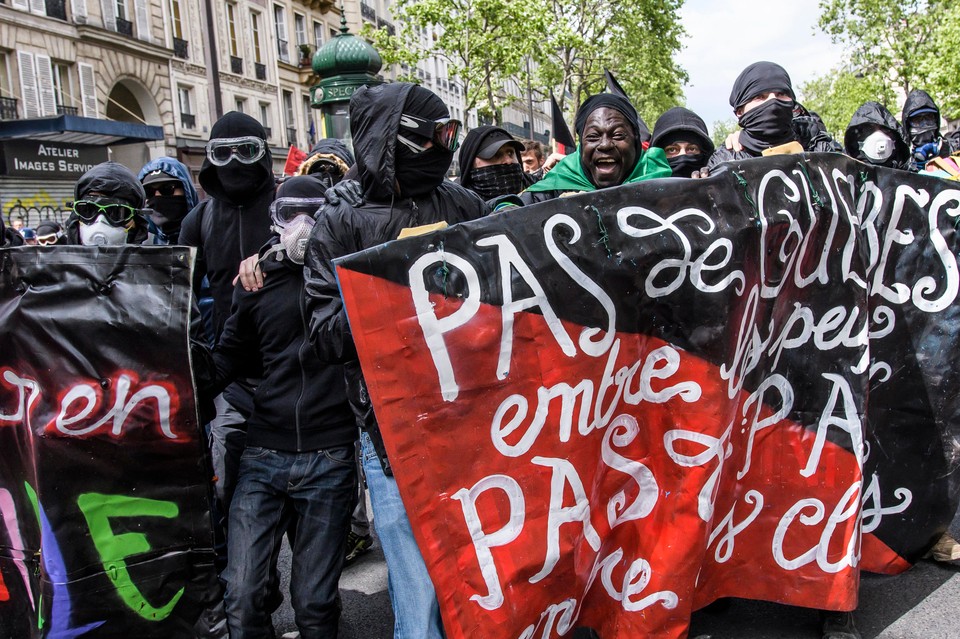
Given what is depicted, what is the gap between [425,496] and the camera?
2.36 metres

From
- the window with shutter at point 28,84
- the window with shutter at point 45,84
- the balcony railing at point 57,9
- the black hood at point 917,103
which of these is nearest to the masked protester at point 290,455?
the black hood at point 917,103

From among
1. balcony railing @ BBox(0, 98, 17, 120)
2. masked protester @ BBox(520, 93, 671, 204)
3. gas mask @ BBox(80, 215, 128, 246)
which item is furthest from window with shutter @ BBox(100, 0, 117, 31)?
masked protester @ BBox(520, 93, 671, 204)

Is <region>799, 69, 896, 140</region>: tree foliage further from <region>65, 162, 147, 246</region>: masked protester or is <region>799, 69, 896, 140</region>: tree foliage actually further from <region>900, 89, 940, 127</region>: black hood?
<region>65, 162, 147, 246</region>: masked protester

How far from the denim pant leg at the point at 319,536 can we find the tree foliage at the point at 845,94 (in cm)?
878

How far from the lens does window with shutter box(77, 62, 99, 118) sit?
A: 2292 cm

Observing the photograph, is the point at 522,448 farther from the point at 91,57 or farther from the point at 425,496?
the point at 91,57

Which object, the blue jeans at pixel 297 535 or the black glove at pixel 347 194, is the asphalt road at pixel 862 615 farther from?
the black glove at pixel 347 194

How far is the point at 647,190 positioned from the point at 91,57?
24.5m

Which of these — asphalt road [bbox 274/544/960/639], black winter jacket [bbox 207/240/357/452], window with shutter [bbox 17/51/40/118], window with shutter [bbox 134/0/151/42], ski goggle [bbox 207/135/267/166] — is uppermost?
window with shutter [bbox 134/0/151/42]

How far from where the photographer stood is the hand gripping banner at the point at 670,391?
2.38m

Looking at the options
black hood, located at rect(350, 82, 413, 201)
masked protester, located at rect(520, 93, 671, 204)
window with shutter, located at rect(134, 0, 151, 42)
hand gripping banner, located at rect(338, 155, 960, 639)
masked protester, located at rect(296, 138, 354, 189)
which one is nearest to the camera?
hand gripping banner, located at rect(338, 155, 960, 639)

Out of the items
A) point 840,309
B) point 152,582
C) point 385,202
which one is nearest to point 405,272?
point 385,202

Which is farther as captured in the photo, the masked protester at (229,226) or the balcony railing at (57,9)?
the balcony railing at (57,9)

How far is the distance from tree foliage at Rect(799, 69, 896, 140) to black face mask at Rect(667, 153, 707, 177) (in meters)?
5.68
